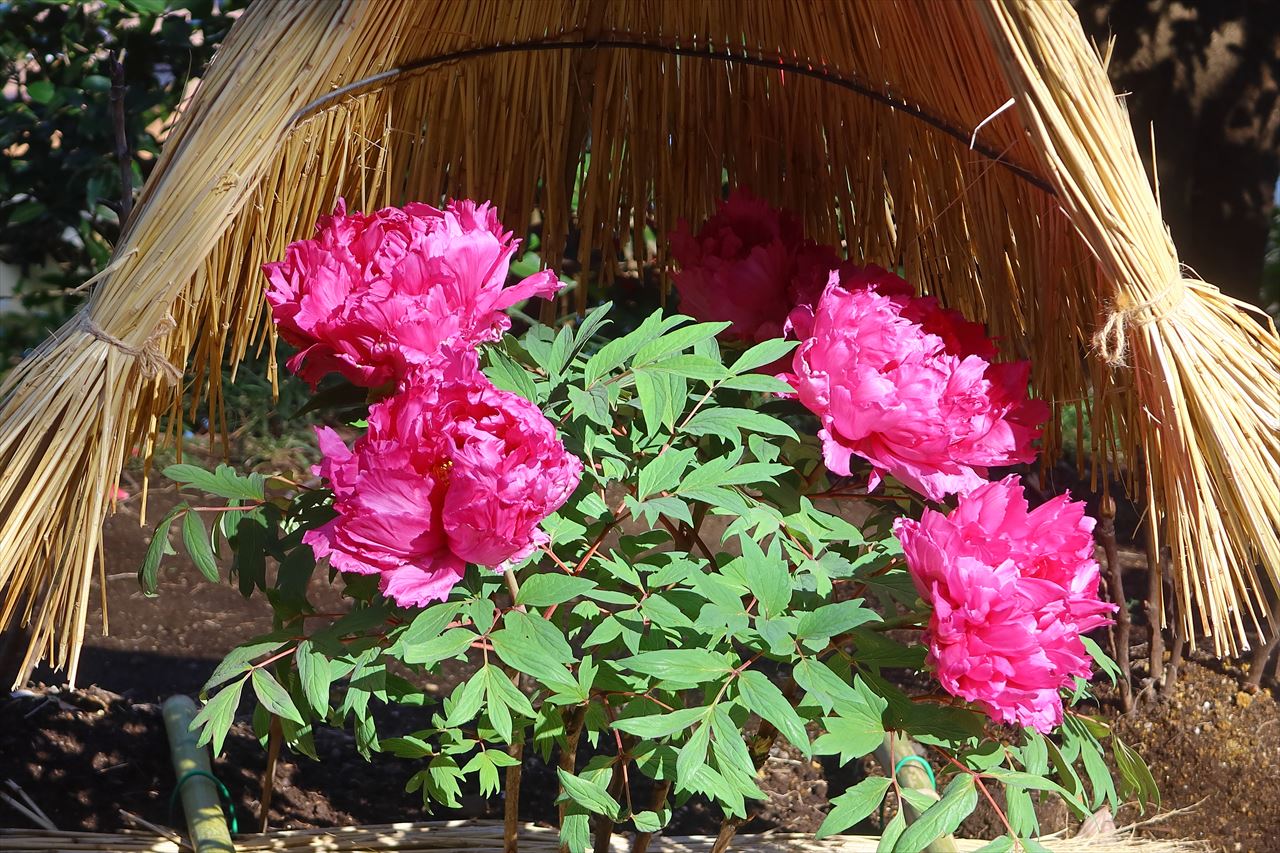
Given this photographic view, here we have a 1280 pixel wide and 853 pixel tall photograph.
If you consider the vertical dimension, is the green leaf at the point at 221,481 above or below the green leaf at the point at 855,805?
above

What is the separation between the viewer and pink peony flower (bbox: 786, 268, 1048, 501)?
77cm

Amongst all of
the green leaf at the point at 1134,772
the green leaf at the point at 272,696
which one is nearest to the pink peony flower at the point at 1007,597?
the green leaf at the point at 1134,772

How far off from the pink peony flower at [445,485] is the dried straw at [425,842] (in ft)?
2.48

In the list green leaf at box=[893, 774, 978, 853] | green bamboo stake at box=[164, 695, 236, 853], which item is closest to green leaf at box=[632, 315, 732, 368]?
green leaf at box=[893, 774, 978, 853]

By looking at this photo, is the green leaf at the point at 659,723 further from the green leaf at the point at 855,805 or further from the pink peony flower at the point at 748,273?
the pink peony flower at the point at 748,273

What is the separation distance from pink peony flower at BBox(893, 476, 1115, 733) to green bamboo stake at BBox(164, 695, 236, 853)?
2.69 feet

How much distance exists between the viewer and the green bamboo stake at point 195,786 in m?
1.17

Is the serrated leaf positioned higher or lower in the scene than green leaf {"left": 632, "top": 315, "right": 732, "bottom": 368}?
lower

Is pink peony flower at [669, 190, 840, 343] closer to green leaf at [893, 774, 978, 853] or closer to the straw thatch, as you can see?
the straw thatch

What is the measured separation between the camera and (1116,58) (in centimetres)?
201

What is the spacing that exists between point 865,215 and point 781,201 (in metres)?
0.10

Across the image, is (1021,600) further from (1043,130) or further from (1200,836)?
(1200,836)

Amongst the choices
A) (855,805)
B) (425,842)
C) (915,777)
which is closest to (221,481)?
(855,805)

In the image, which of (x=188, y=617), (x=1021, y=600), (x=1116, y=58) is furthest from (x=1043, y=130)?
(x=188, y=617)
